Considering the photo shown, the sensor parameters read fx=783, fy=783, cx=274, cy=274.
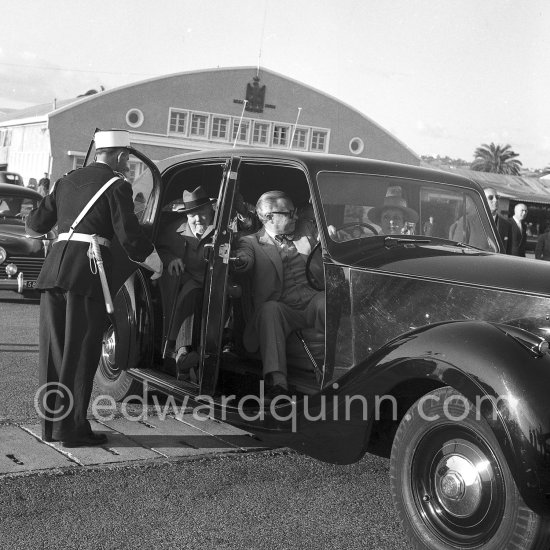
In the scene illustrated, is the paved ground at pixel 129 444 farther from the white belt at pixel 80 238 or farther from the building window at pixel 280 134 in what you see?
the building window at pixel 280 134

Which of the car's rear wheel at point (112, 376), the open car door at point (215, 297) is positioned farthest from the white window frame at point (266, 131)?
A: the open car door at point (215, 297)

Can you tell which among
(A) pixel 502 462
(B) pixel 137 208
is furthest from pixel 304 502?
(B) pixel 137 208

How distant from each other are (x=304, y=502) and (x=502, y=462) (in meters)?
1.23

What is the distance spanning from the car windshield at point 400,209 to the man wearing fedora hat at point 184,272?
1.14 m

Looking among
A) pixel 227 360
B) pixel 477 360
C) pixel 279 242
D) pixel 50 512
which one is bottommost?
pixel 50 512

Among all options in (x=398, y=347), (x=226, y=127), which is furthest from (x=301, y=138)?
(x=398, y=347)

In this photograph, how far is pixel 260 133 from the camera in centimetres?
4534

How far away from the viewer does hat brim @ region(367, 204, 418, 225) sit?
4715 mm

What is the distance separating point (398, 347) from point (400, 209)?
4.43ft

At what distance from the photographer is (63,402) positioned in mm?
4723

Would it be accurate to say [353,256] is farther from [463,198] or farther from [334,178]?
[463,198]

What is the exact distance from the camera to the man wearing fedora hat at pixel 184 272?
520cm

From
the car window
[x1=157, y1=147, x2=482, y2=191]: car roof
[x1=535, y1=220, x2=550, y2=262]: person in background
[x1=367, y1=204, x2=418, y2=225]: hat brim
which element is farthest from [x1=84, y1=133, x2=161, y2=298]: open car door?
the car window

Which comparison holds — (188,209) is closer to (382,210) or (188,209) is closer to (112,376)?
(112,376)
